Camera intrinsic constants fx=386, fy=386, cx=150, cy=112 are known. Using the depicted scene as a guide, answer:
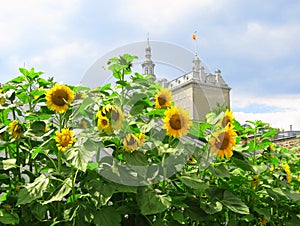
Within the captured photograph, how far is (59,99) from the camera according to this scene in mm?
1320

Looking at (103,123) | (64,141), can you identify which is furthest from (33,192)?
(103,123)

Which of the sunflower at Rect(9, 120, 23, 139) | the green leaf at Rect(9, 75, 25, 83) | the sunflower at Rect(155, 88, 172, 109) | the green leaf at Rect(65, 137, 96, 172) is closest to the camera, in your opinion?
the green leaf at Rect(65, 137, 96, 172)

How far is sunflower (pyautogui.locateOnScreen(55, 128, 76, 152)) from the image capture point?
4.03ft

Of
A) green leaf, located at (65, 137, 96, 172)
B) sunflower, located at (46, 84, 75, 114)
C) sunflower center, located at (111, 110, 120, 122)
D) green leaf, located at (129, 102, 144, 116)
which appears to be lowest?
green leaf, located at (65, 137, 96, 172)

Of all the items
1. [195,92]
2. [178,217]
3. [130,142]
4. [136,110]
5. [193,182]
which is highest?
[195,92]

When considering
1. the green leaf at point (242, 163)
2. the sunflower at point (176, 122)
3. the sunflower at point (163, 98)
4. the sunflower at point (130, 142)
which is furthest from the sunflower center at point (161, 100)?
the green leaf at point (242, 163)

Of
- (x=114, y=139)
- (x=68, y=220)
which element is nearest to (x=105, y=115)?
(x=114, y=139)

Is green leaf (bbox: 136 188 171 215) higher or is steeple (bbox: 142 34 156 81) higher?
steeple (bbox: 142 34 156 81)

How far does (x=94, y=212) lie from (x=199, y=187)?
1.15 feet

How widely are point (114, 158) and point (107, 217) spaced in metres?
0.19

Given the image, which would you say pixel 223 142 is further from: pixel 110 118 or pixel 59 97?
pixel 59 97

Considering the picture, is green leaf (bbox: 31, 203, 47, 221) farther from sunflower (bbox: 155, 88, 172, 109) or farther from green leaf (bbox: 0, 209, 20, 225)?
sunflower (bbox: 155, 88, 172, 109)

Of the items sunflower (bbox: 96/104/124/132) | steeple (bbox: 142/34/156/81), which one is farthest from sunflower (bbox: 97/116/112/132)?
steeple (bbox: 142/34/156/81)

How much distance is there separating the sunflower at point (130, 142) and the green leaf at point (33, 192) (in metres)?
0.27
